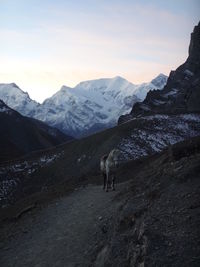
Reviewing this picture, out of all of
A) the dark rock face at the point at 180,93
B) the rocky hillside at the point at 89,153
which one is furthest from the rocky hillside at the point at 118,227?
the dark rock face at the point at 180,93

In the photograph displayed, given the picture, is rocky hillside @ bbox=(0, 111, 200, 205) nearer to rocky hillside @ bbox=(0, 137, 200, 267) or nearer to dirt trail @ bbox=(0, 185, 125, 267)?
dirt trail @ bbox=(0, 185, 125, 267)

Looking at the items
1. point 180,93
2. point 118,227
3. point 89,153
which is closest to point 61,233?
point 118,227

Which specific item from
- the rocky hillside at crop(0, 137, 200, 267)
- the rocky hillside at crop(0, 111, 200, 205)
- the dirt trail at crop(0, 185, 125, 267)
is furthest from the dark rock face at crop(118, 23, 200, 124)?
the rocky hillside at crop(0, 137, 200, 267)

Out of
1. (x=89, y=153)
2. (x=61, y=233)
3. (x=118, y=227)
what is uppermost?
(x=89, y=153)

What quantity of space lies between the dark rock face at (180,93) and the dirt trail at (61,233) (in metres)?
84.2

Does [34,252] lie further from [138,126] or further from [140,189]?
[138,126]

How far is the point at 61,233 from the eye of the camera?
707 inches

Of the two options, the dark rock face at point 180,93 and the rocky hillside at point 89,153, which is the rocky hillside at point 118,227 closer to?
the rocky hillside at point 89,153

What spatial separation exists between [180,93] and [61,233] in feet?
408

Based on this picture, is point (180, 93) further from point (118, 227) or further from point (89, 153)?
point (118, 227)

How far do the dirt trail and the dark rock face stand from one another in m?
84.2

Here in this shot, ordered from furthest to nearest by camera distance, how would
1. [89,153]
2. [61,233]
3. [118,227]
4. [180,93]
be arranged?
[180,93]
[89,153]
[61,233]
[118,227]

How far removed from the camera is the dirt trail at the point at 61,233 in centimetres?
1548

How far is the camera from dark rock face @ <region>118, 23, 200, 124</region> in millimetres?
114013
